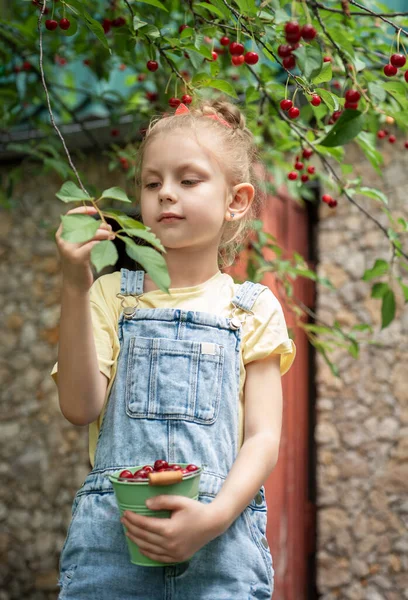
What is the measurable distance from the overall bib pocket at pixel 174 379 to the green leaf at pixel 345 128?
0.44 metres

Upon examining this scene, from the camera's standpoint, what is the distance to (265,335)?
1.29 m

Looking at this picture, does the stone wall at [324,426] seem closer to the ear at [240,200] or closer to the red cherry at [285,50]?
the ear at [240,200]

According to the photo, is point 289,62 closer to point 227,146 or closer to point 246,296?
point 227,146

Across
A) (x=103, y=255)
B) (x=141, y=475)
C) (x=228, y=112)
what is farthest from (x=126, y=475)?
(x=228, y=112)

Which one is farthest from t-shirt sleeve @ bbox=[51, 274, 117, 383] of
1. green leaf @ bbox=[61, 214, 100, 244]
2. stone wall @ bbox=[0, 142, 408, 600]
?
stone wall @ bbox=[0, 142, 408, 600]

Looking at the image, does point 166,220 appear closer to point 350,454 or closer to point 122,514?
point 122,514

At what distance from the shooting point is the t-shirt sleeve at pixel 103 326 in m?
1.26

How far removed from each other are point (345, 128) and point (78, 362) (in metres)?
0.59

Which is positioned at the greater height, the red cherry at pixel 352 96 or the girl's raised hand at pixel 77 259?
the red cherry at pixel 352 96

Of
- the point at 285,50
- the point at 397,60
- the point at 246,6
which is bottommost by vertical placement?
the point at 285,50

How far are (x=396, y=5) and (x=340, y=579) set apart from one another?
10.5 feet

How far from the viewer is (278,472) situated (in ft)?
10.5

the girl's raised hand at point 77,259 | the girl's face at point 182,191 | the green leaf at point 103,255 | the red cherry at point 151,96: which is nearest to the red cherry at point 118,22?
the red cherry at point 151,96

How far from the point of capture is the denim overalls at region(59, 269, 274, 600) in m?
1.14
